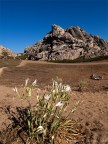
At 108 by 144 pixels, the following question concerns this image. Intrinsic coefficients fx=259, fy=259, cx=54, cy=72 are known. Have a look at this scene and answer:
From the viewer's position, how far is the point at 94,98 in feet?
33.4

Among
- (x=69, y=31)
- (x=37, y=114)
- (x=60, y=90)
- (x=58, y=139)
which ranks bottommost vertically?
(x=58, y=139)

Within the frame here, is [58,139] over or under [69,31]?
under

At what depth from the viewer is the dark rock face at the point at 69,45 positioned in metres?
49.0

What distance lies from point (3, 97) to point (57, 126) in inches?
175

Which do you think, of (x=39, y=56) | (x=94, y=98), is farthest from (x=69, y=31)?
(x=94, y=98)

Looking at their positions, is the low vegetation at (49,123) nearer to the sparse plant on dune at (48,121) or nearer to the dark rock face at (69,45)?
the sparse plant on dune at (48,121)

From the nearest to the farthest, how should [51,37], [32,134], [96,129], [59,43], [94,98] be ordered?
1. [32,134]
2. [96,129]
3. [94,98]
4. [59,43]
5. [51,37]

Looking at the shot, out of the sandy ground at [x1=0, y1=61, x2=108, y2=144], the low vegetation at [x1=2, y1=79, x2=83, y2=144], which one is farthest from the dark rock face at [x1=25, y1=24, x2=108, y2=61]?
the low vegetation at [x1=2, y1=79, x2=83, y2=144]

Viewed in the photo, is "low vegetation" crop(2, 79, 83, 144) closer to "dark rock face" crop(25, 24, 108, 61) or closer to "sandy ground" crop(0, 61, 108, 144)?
"sandy ground" crop(0, 61, 108, 144)

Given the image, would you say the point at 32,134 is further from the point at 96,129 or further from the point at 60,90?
the point at 96,129

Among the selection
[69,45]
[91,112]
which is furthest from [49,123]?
[69,45]

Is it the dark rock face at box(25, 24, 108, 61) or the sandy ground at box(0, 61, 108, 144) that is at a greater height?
the dark rock face at box(25, 24, 108, 61)

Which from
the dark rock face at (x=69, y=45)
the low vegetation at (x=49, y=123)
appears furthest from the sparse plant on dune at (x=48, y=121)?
the dark rock face at (x=69, y=45)

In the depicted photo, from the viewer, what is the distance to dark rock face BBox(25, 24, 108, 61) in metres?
49.0
